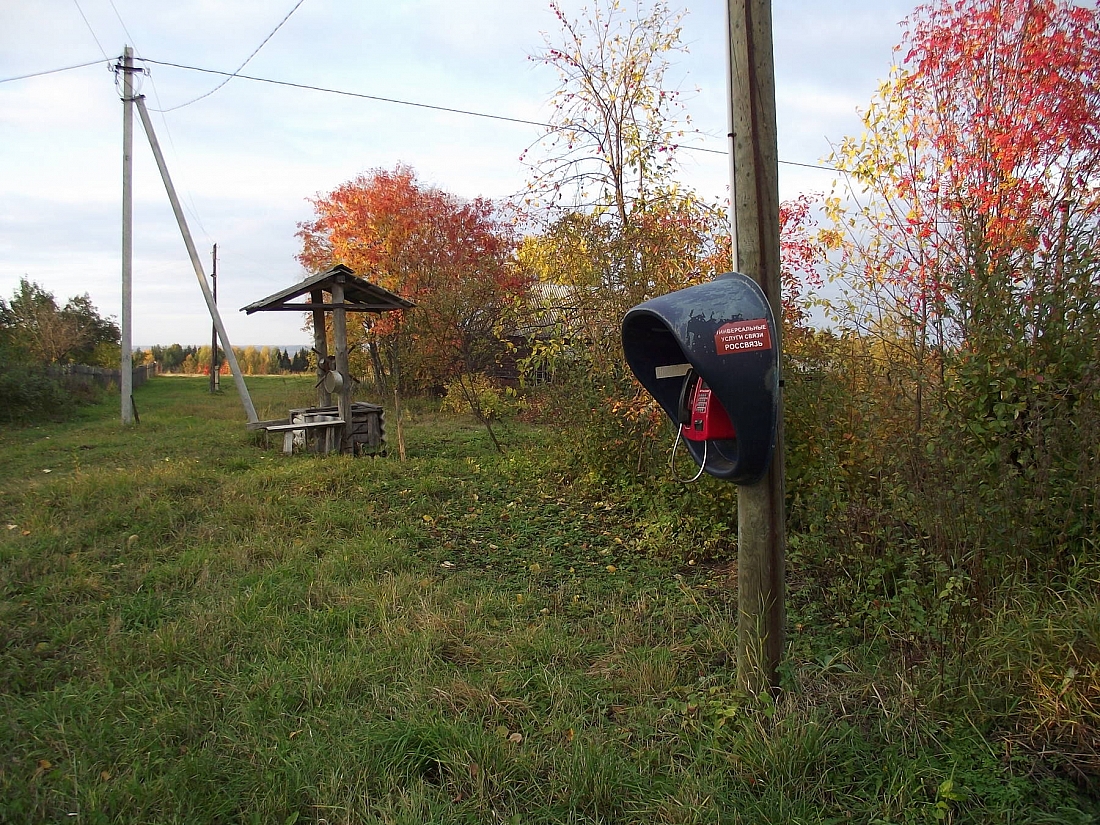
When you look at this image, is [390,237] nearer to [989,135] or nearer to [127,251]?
[127,251]

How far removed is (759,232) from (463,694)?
7.58 feet

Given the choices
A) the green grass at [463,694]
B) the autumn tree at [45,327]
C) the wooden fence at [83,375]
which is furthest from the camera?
the autumn tree at [45,327]

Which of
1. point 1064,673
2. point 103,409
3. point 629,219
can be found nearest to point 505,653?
point 1064,673

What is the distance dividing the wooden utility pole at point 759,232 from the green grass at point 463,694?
0.84ft

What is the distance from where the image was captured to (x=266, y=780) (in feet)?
8.59

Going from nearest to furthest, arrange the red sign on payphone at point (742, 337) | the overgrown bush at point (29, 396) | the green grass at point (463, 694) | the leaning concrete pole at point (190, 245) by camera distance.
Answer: the green grass at point (463, 694) < the red sign on payphone at point (742, 337) < the leaning concrete pole at point (190, 245) < the overgrown bush at point (29, 396)

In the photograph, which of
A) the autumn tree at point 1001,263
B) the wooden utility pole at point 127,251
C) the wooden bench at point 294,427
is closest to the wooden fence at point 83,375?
the wooden utility pole at point 127,251

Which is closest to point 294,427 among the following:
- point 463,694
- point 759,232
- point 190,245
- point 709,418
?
point 190,245

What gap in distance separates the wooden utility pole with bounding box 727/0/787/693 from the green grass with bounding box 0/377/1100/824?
0.26 m

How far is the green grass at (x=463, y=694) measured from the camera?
96.7 inches

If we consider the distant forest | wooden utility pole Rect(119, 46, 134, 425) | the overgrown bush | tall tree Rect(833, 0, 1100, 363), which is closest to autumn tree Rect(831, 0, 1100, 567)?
tall tree Rect(833, 0, 1100, 363)

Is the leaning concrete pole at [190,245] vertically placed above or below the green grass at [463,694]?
above

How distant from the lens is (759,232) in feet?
9.42

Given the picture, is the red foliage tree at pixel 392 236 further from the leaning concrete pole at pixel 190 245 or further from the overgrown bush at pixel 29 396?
the overgrown bush at pixel 29 396
